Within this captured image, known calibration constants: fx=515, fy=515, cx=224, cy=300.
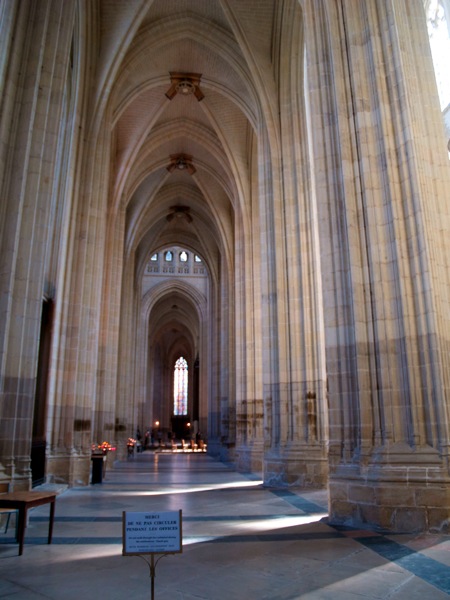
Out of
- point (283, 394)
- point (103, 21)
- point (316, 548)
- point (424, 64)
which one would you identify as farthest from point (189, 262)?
point (316, 548)

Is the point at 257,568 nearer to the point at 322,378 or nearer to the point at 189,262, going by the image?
the point at 322,378

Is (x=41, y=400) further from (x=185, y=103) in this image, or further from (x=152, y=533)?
(x=185, y=103)

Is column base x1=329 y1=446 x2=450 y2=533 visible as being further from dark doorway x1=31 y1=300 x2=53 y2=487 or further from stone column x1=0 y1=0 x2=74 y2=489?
dark doorway x1=31 y1=300 x2=53 y2=487

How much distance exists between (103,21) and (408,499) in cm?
1682

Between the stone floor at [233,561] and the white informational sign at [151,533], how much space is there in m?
1.13

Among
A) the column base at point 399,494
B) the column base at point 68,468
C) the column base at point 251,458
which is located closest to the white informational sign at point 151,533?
the column base at point 399,494

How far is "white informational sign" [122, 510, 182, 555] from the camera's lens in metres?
3.35

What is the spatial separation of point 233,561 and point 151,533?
2439 mm

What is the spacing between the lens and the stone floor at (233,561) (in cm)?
439

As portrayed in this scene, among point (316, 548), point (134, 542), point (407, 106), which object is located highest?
point (407, 106)

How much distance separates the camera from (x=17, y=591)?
14.4ft

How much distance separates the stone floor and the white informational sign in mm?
1131

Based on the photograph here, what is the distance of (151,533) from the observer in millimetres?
3408

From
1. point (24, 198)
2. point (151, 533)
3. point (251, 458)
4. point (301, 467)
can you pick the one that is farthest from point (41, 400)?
point (151, 533)
